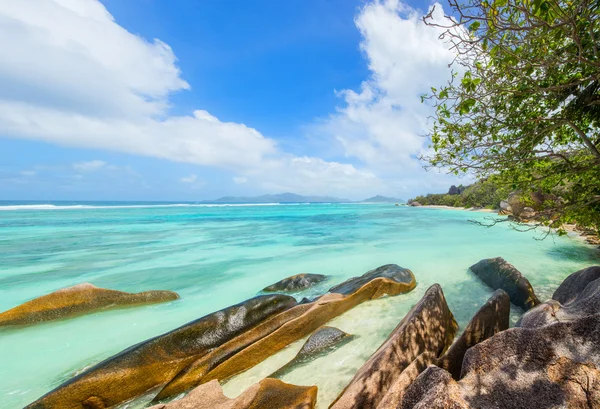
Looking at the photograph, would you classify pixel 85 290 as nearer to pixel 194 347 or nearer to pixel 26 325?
pixel 26 325

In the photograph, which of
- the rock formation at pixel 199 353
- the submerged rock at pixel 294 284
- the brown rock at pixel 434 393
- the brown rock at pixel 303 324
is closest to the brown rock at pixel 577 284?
the brown rock at pixel 303 324

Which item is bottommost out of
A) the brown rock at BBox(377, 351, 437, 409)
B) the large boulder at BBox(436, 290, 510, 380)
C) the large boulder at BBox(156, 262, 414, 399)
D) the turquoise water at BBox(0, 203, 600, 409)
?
the turquoise water at BBox(0, 203, 600, 409)

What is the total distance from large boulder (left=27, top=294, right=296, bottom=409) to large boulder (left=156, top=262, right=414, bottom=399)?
31 cm

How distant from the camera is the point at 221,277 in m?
12.5

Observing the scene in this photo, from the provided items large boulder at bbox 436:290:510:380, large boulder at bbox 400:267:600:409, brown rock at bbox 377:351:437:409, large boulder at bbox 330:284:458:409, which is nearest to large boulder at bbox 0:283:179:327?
large boulder at bbox 330:284:458:409

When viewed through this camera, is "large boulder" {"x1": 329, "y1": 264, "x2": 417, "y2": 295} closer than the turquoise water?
No

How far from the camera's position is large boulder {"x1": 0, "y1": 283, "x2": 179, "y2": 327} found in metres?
7.75

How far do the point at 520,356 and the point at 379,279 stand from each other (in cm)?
546

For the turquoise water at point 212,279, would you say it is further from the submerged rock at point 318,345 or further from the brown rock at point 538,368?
the brown rock at point 538,368

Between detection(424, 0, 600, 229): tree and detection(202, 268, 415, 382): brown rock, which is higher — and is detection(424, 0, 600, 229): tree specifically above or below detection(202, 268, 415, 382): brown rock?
above

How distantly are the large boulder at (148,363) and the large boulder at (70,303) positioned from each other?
483cm

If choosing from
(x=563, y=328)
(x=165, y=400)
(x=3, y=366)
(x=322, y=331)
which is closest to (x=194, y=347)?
(x=165, y=400)

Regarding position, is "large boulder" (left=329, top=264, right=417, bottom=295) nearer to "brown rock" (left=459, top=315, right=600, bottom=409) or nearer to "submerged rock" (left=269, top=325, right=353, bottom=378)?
"submerged rock" (left=269, top=325, right=353, bottom=378)

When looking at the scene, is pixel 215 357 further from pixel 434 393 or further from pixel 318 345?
pixel 434 393
